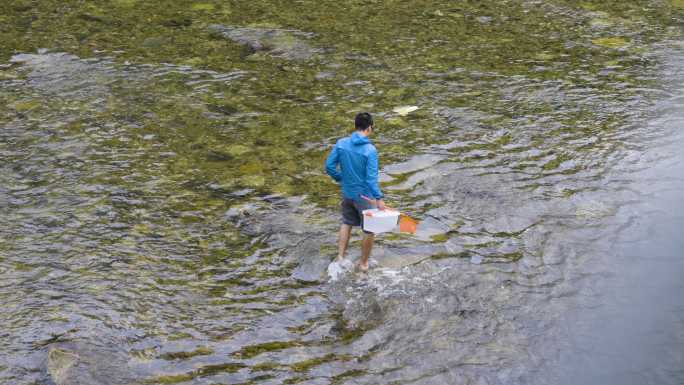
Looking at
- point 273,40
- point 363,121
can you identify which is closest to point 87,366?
point 363,121

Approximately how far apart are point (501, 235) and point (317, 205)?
7.53 feet

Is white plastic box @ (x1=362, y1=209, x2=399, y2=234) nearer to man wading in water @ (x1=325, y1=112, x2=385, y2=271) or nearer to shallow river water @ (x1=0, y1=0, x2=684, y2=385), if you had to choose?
man wading in water @ (x1=325, y1=112, x2=385, y2=271)

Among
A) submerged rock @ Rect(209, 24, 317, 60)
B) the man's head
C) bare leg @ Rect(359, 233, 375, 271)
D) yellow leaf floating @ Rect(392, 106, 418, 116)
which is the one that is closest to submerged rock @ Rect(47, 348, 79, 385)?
bare leg @ Rect(359, 233, 375, 271)

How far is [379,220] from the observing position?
7512 millimetres

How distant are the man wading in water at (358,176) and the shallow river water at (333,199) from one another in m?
0.46

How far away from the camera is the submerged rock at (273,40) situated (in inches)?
567

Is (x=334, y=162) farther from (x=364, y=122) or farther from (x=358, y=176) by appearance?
(x=364, y=122)

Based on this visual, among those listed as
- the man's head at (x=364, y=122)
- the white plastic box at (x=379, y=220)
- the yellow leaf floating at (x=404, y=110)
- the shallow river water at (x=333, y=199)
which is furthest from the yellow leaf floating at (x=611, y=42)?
the white plastic box at (x=379, y=220)

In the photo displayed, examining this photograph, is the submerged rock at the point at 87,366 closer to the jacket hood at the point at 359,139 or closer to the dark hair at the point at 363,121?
the jacket hood at the point at 359,139

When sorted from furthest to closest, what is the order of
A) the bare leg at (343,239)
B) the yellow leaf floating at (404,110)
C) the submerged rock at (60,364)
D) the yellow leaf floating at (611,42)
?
the yellow leaf floating at (611,42)
the yellow leaf floating at (404,110)
the bare leg at (343,239)
the submerged rock at (60,364)

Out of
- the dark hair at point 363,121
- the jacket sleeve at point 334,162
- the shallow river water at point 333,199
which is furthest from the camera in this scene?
the jacket sleeve at point 334,162

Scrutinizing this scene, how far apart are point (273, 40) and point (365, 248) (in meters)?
8.16

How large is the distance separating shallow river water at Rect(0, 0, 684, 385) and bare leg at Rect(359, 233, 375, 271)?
14cm

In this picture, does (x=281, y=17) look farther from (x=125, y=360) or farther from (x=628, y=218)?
(x=125, y=360)
